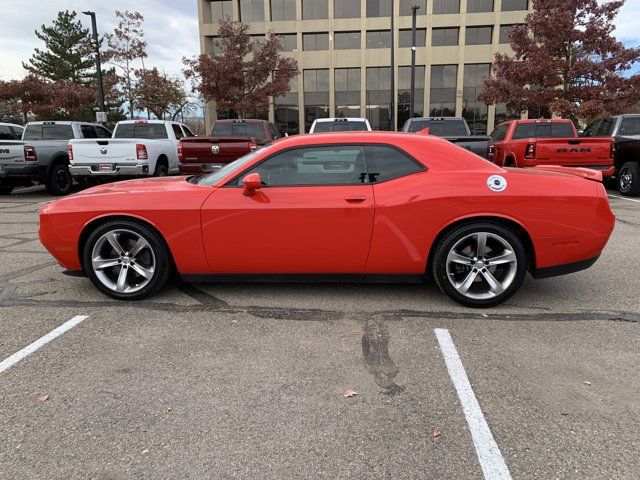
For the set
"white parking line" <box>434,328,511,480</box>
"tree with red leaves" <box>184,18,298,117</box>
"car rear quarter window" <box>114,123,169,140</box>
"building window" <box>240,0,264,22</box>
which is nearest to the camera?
"white parking line" <box>434,328,511,480</box>

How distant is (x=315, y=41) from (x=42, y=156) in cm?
3136

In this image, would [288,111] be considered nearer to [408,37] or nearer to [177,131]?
[408,37]

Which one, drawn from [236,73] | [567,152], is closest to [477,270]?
[567,152]

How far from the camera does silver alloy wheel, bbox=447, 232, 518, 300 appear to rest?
13.0 ft

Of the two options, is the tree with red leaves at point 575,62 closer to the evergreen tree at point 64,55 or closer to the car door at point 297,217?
the car door at point 297,217

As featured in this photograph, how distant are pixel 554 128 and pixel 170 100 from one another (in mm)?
26357

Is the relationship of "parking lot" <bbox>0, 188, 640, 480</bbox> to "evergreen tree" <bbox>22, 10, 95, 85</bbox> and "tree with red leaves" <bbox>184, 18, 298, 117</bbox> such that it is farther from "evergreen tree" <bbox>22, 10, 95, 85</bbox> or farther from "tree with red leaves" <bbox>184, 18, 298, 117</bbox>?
"evergreen tree" <bbox>22, 10, 95, 85</bbox>

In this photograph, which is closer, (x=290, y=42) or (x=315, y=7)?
(x=315, y=7)

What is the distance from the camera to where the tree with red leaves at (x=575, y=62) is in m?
17.3

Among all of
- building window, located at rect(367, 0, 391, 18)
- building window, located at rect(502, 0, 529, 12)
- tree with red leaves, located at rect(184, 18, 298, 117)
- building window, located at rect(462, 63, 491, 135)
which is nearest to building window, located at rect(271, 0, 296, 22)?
building window, located at rect(367, 0, 391, 18)

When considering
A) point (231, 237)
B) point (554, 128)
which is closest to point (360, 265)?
point (231, 237)

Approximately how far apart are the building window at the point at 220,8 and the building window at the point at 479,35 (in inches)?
765

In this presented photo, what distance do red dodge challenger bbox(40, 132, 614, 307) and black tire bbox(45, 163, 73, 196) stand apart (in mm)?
8373

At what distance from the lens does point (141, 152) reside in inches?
414
